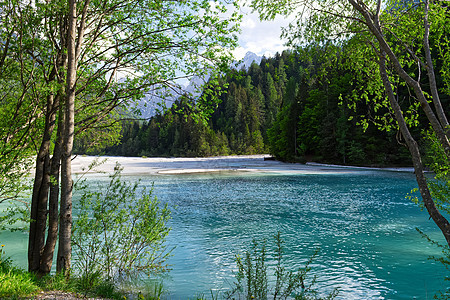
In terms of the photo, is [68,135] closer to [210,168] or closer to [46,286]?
[46,286]

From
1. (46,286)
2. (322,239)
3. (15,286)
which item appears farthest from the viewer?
(322,239)

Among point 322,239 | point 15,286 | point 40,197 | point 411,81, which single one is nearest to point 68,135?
point 40,197

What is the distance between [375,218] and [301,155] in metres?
45.9

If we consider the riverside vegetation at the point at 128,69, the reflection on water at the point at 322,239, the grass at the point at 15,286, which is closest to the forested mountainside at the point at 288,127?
the riverside vegetation at the point at 128,69

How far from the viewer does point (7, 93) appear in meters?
6.85

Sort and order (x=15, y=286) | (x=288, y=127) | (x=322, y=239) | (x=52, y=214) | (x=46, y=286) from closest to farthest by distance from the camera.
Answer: (x=15, y=286)
(x=46, y=286)
(x=52, y=214)
(x=322, y=239)
(x=288, y=127)

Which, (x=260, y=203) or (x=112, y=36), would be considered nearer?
(x=112, y=36)

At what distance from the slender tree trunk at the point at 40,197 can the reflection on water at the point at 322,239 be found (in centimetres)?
297

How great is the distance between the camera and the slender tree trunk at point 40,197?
6402 mm

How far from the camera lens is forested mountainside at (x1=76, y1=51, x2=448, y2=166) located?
23.2 ft

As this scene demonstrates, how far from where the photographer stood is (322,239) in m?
12.3

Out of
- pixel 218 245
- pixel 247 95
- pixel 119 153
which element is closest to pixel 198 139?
pixel 247 95

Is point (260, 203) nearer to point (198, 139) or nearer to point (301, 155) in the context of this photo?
point (301, 155)

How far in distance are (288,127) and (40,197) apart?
60299mm
